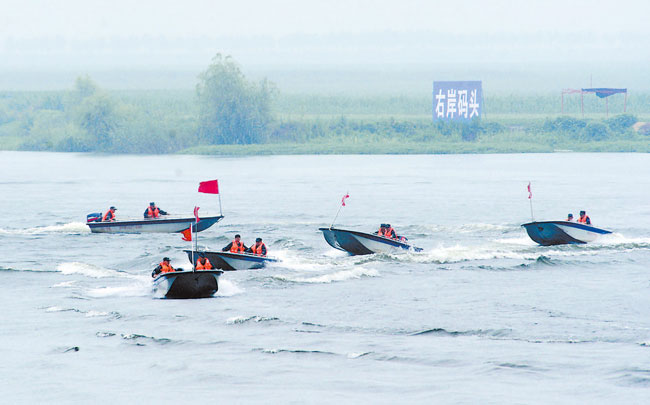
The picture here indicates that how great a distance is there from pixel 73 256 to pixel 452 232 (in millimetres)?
21928

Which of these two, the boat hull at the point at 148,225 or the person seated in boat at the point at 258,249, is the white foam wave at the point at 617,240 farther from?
the boat hull at the point at 148,225

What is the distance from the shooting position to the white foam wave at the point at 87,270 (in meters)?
44.4

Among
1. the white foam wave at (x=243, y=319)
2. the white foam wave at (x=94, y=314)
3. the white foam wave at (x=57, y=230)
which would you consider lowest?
the white foam wave at (x=243, y=319)

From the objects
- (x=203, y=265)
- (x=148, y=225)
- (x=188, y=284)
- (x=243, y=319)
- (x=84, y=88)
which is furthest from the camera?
(x=84, y=88)

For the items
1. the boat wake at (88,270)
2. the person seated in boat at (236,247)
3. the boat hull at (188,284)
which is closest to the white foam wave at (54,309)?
the boat hull at (188,284)

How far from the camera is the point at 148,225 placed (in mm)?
57406

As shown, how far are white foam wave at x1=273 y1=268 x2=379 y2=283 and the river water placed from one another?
0.14 metres

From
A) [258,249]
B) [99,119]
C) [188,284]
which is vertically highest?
[99,119]

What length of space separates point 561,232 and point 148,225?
2347 centimetres

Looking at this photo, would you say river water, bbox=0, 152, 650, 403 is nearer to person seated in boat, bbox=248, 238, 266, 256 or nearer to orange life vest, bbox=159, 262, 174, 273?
person seated in boat, bbox=248, 238, 266, 256

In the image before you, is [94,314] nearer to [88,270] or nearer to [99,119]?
[88,270]

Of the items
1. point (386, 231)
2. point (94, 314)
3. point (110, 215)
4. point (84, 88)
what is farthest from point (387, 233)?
point (84, 88)

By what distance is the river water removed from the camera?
27000 mm

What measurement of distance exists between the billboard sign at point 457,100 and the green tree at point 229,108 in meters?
26.5
